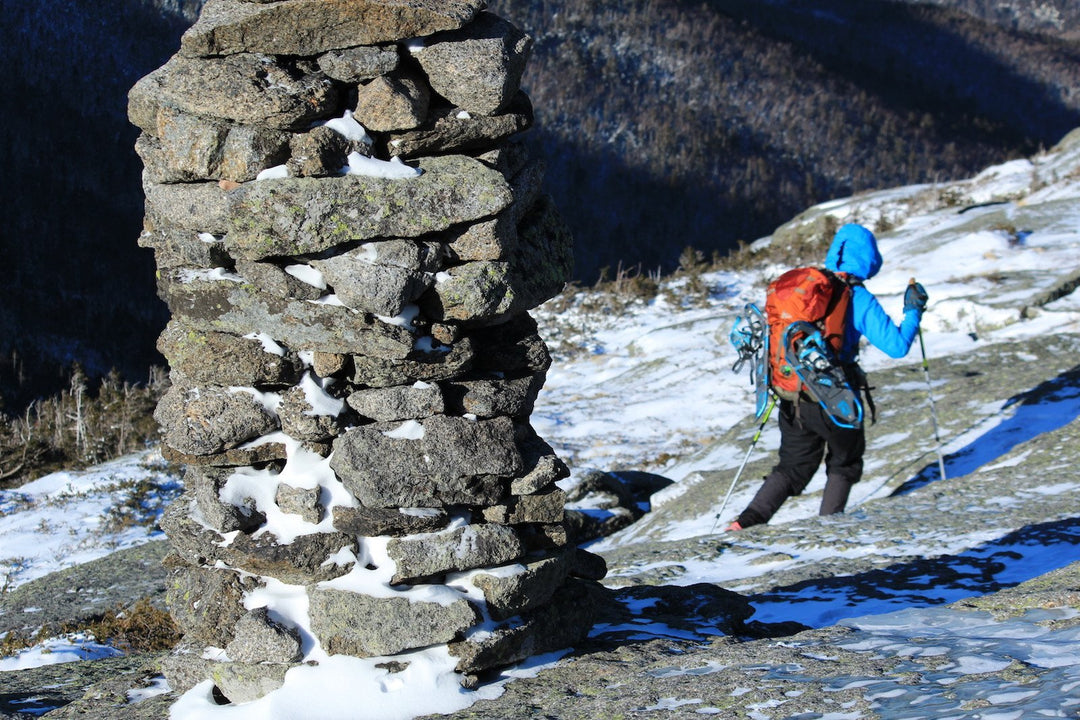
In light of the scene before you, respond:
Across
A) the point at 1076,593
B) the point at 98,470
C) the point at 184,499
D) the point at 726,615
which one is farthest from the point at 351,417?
the point at 98,470

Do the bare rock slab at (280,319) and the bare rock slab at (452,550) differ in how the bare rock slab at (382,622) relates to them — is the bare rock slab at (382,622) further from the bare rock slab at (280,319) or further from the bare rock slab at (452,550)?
the bare rock slab at (280,319)

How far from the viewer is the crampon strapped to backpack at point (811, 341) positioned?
6648mm

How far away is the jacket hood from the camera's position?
7.09 m

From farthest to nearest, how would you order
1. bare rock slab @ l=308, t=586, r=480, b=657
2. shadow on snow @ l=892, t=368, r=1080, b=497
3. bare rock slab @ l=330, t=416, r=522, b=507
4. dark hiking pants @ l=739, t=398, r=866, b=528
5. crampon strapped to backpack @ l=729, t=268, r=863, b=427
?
shadow on snow @ l=892, t=368, r=1080, b=497 → dark hiking pants @ l=739, t=398, r=866, b=528 → crampon strapped to backpack @ l=729, t=268, r=863, b=427 → bare rock slab @ l=330, t=416, r=522, b=507 → bare rock slab @ l=308, t=586, r=480, b=657

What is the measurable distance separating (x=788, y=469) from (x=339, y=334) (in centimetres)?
432

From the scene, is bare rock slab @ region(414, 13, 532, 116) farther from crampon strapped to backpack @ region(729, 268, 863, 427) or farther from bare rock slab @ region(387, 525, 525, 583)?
crampon strapped to backpack @ region(729, 268, 863, 427)

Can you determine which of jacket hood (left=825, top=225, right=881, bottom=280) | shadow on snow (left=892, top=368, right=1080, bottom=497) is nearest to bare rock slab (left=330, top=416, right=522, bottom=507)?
jacket hood (left=825, top=225, right=881, bottom=280)

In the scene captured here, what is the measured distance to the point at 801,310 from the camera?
22.0ft

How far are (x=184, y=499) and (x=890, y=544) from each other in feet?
13.7

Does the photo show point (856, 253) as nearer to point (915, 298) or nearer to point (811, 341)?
point (915, 298)

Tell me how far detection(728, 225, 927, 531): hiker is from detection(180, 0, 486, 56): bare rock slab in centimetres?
400

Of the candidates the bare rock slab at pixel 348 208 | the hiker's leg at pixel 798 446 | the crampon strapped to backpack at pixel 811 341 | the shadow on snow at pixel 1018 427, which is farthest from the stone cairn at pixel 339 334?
the shadow on snow at pixel 1018 427

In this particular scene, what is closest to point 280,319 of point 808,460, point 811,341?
point 811,341

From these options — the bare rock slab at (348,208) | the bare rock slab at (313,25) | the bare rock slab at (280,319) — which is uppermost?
the bare rock slab at (313,25)
